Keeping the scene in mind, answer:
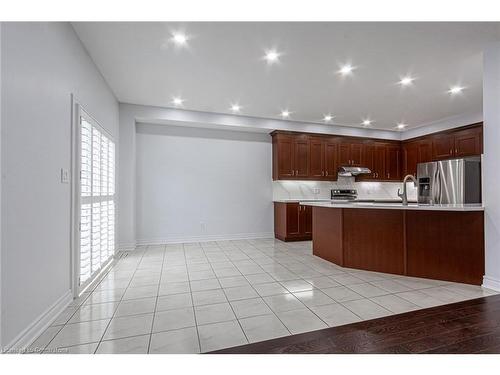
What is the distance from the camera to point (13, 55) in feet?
5.34

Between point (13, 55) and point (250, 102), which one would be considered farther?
point (250, 102)

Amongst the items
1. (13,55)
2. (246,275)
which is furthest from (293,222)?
(13,55)

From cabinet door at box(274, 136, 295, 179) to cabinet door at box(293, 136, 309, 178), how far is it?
0.35ft

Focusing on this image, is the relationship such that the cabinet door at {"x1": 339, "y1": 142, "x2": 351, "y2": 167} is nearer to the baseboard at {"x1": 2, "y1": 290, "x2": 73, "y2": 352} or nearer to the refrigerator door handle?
the refrigerator door handle

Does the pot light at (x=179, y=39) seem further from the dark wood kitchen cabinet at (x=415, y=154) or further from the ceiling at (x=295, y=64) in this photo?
the dark wood kitchen cabinet at (x=415, y=154)

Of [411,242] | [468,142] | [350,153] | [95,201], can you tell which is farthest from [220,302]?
[468,142]

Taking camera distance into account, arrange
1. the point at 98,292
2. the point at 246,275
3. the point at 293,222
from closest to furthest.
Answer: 1. the point at 98,292
2. the point at 246,275
3. the point at 293,222

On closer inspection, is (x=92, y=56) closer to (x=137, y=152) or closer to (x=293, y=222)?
(x=137, y=152)

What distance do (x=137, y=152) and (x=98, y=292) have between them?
316cm

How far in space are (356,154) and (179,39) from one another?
16.9 ft

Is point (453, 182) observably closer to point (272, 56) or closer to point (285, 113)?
point (285, 113)

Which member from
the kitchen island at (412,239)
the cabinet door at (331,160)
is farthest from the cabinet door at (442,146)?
the kitchen island at (412,239)

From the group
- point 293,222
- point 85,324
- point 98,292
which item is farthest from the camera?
point 293,222

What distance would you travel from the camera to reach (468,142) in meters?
5.18
